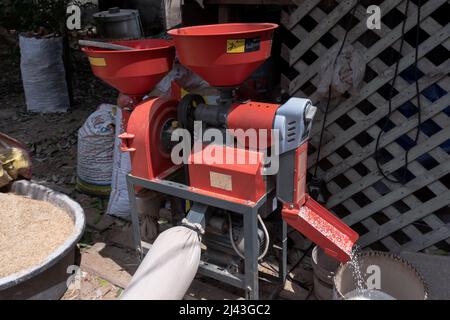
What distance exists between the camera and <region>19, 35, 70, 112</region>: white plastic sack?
4656 mm

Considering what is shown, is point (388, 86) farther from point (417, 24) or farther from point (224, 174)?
point (224, 174)

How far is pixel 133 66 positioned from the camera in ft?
6.31

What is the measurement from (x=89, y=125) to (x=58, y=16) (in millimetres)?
2485

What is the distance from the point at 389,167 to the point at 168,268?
1367 millimetres

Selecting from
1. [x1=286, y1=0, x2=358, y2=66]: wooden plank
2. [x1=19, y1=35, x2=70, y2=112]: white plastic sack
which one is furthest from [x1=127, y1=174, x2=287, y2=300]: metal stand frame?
[x1=19, y1=35, x2=70, y2=112]: white plastic sack

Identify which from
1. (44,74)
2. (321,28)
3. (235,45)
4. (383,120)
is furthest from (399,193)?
(44,74)

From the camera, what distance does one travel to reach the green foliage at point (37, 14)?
4867mm

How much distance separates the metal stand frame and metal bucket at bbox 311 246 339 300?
0.58 feet

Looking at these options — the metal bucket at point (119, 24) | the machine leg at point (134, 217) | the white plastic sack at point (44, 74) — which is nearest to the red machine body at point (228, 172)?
the machine leg at point (134, 217)

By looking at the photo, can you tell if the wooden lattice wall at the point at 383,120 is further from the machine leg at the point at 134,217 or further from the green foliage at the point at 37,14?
the green foliage at the point at 37,14

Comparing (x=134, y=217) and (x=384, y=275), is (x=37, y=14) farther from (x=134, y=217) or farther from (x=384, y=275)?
(x=384, y=275)

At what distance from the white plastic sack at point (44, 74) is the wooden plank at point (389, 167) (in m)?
3.72

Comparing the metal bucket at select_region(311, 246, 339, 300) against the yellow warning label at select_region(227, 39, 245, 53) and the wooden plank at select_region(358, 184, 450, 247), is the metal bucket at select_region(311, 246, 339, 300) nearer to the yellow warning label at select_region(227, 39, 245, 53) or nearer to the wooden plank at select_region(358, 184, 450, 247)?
the wooden plank at select_region(358, 184, 450, 247)

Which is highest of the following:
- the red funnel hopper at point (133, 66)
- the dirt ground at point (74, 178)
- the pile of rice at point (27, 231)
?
the red funnel hopper at point (133, 66)
